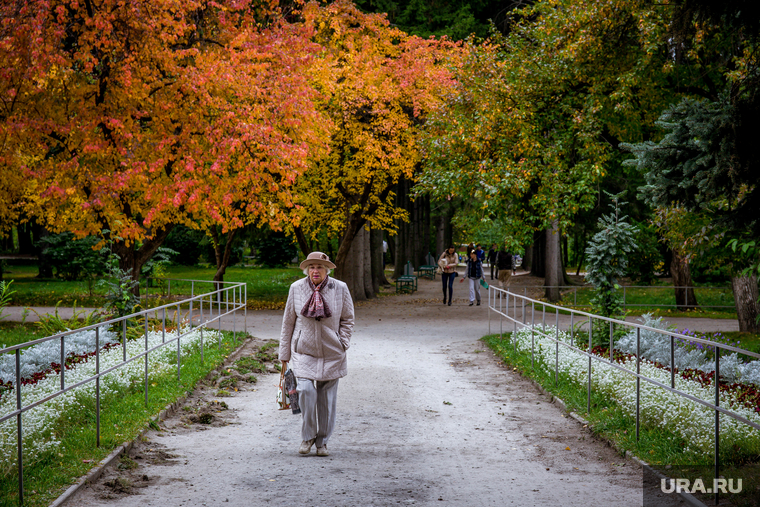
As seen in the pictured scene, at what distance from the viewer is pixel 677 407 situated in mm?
6785

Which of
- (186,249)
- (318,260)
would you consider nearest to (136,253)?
(318,260)

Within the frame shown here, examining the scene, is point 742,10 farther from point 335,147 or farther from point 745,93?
point 335,147

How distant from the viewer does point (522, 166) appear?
1586 centimetres

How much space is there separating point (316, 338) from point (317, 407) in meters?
0.65

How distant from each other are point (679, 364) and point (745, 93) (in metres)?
4.04

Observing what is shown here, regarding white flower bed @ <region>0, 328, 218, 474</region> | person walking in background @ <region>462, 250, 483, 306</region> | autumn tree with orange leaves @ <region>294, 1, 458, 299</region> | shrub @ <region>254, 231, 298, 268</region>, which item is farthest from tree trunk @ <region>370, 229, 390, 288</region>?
shrub @ <region>254, 231, 298, 268</region>

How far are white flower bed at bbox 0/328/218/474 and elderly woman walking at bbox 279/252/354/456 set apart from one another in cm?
214

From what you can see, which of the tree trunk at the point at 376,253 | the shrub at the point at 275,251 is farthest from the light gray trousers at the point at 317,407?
the shrub at the point at 275,251

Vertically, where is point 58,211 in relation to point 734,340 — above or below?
above

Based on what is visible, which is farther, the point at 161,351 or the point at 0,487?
the point at 161,351

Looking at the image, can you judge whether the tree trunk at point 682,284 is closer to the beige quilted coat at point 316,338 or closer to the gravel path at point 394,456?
the gravel path at point 394,456

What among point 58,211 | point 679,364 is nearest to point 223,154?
point 58,211

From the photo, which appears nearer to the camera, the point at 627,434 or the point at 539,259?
the point at 627,434

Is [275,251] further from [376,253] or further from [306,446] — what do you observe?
[306,446]
